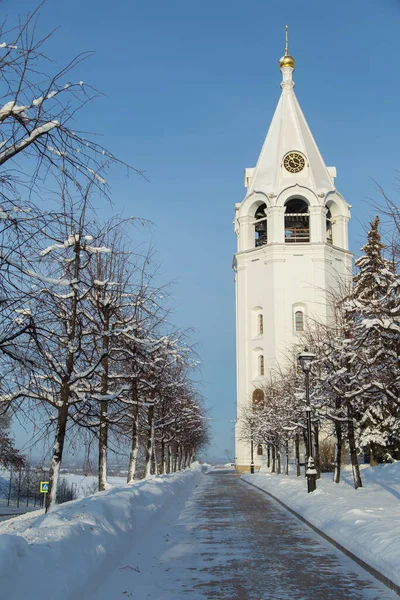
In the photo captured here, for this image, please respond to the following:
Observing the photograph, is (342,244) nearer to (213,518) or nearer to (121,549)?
(213,518)

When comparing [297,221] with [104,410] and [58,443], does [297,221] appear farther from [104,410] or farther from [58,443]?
[58,443]

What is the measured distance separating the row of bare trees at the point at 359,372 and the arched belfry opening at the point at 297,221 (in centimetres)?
2680

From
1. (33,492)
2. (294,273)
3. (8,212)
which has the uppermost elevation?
(294,273)

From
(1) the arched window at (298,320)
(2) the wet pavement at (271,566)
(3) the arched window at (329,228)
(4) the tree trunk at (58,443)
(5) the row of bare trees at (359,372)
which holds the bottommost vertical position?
(2) the wet pavement at (271,566)

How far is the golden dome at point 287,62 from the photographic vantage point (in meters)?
85.9

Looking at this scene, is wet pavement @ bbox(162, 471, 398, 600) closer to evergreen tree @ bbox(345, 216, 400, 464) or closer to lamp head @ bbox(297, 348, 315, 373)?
evergreen tree @ bbox(345, 216, 400, 464)

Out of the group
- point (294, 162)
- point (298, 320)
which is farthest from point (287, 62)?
point (298, 320)

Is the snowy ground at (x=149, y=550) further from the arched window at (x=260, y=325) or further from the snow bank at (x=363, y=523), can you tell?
the arched window at (x=260, y=325)

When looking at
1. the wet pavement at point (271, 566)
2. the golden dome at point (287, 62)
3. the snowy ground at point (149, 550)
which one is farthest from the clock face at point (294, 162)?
the wet pavement at point (271, 566)

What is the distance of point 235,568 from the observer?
1003 centimetres

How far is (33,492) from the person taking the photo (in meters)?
81.4

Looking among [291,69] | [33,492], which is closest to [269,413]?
[33,492]

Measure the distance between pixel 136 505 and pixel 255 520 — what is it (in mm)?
4579

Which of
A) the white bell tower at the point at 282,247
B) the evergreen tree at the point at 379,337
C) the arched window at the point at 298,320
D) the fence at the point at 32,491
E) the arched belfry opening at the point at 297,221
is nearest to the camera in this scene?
the evergreen tree at the point at 379,337
